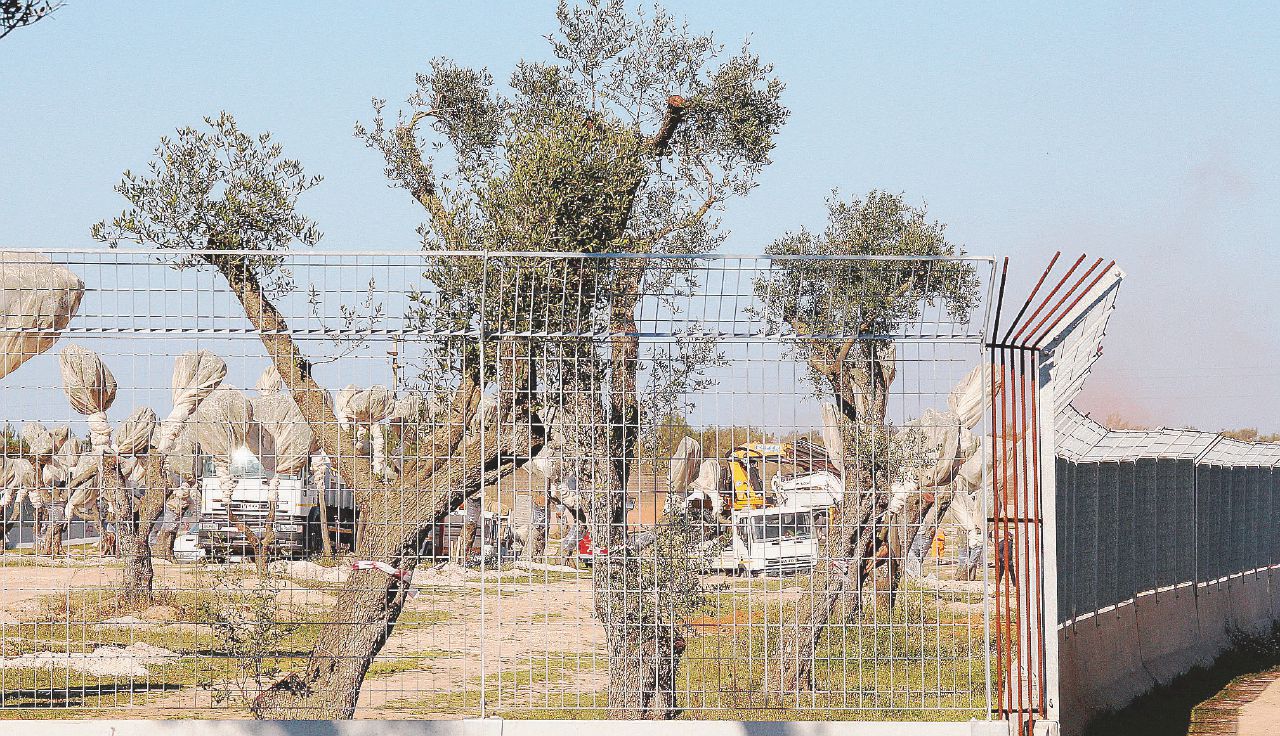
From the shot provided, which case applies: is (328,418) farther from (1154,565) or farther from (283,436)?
(1154,565)

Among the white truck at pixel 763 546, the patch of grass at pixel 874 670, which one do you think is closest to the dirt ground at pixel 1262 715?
the patch of grass at pixel 874 670

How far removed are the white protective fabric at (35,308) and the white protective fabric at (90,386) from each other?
0.59ft

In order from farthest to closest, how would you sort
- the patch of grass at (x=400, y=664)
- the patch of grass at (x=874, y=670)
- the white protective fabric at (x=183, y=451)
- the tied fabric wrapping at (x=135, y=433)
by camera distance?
1. the patch of grass at (x=400, y=664)
2. the white protective fabric at (x=183, y=451)
3. the tied fabric wrapping at (x=135, y=433)
4. the patch of grass at (x=874, y=670)

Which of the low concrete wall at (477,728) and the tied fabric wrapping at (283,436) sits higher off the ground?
the tied fabric wrapping at (283,436)

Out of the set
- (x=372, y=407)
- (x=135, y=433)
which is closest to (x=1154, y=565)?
(x=372, y=407)

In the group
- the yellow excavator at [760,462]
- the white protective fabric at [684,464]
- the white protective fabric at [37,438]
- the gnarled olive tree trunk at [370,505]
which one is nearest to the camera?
the yellow excavator at [760,462]

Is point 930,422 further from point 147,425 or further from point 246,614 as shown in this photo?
point 147,425

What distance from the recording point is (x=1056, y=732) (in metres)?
8.09

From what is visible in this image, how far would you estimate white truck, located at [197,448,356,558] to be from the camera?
877 centimetres

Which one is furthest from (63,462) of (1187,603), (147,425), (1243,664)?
(1243,664)

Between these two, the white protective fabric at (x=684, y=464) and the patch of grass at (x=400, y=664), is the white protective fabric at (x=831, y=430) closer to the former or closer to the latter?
the white protective fabric at (x=684, y=464)

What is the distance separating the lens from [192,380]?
859cm

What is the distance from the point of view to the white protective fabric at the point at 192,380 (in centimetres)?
847

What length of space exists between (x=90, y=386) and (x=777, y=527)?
4.37m
